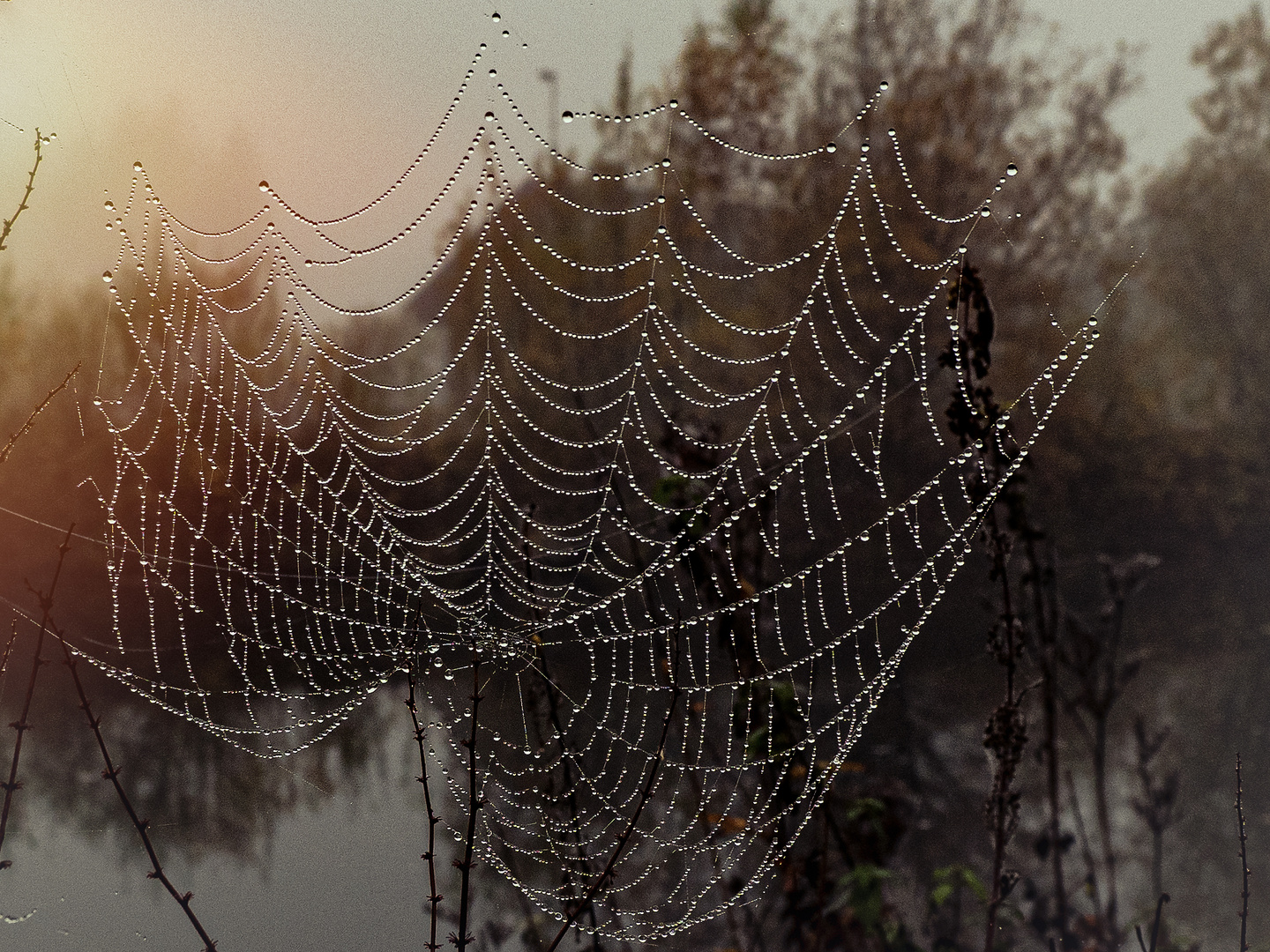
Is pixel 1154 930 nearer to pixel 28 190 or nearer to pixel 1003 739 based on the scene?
pixel 1003 739

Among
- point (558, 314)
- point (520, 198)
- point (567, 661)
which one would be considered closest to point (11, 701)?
point (567, 661)

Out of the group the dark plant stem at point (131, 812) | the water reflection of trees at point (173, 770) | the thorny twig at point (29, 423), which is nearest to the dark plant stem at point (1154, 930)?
the dark plant stem at point (131, 812)

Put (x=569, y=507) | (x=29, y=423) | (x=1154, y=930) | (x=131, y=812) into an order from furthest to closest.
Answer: (x=569, y=507) < (x=1154, y=930) < (x=29, y=423) < (x=131, y=812)

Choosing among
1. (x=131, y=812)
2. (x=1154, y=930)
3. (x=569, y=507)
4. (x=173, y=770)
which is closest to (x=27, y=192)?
(x=131, y=812)

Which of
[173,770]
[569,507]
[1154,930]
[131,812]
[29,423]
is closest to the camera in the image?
[131,812]

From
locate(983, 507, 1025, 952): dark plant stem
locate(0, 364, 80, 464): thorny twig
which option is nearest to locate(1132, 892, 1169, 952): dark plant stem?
locate(983, 507, 1025, 952): dark plant stem

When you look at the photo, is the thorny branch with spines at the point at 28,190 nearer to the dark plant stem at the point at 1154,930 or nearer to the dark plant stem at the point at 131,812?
the dark plant stem at the point at 131,812

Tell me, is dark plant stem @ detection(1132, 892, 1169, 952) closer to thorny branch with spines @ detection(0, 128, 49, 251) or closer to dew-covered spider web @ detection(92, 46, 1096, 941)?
dew-covered spider web @ detection(92, 46, 1096, 941)

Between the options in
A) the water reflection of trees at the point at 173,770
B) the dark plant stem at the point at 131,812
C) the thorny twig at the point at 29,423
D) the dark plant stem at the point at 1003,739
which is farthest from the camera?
the water reflection of trees at the point at 173,770
